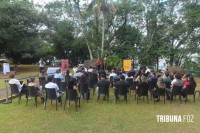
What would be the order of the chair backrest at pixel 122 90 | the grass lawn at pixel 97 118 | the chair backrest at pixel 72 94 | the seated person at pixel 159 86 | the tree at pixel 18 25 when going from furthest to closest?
the tree at pixel 18 25 → the seated person at pixel 159 86 → the chair backrest at pixel 122 90 → the chair backrest at pixel 72 94 → the grass lawn at pixel 97 118

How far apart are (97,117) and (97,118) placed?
0.13 meters

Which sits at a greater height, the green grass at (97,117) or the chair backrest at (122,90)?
the chair backrest at (122,90)

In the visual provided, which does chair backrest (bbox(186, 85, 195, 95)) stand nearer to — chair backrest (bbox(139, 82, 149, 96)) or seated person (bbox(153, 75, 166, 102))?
seated person (bbox(153, 75, 166, 102))

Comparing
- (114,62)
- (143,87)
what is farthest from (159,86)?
(114,62)

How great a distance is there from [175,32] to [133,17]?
15.5 feet

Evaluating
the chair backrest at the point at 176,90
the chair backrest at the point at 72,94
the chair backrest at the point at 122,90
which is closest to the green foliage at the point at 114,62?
the chair backrest at the point at 176,90

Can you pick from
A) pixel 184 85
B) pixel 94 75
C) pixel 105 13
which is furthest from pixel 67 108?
pixel 105 13

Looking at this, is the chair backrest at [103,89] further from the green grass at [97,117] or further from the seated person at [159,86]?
the seated person at [159,86]

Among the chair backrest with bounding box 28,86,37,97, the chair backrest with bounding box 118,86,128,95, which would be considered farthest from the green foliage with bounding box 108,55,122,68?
the chair backrest with bounding box 28,86,37,97

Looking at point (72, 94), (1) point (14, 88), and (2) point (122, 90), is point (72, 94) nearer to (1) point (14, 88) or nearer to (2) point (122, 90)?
(2) point (122, 90)

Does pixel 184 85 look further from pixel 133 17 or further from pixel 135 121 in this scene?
pixel 133 17

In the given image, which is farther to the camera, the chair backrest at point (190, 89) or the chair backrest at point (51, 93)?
the chair backrest at point (190, 89)

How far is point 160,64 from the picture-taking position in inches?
1128

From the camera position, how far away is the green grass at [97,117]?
25.3ft
